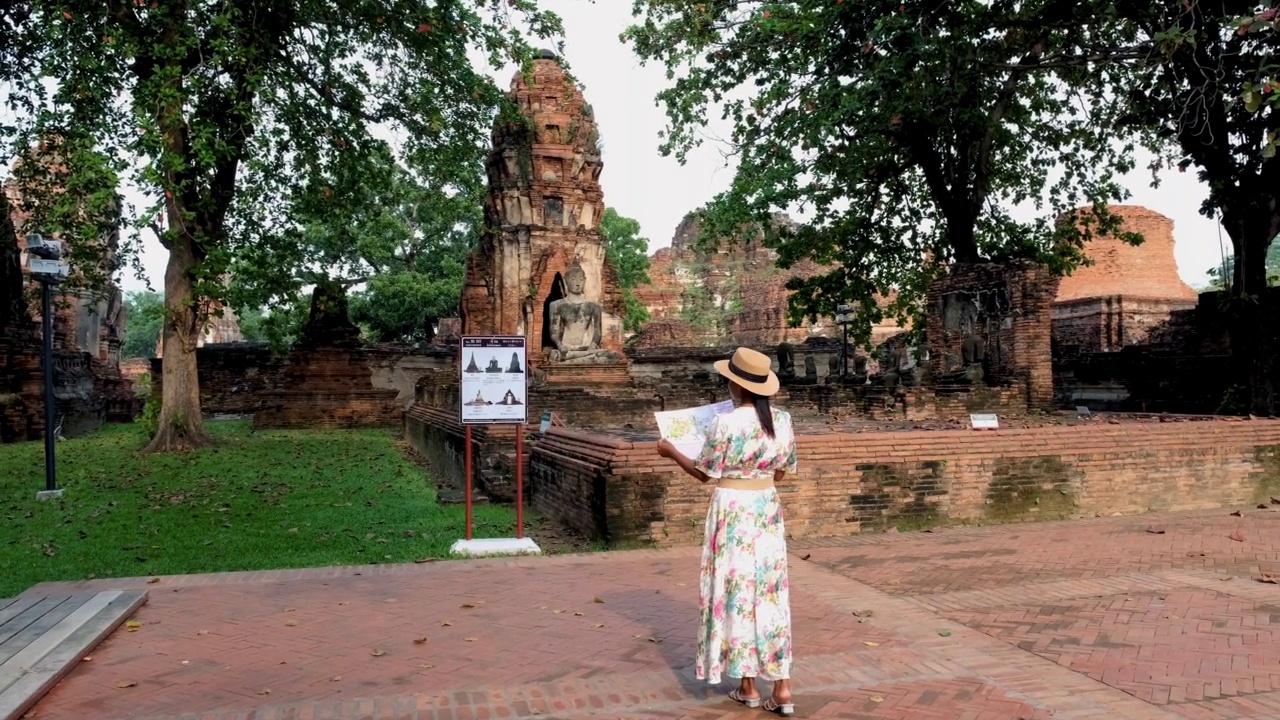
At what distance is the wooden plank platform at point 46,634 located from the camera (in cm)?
418

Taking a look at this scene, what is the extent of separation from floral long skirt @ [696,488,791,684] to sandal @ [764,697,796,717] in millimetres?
111

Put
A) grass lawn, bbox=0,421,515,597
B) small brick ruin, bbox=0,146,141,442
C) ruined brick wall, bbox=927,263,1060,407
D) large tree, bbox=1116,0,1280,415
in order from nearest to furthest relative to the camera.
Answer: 1. grass lawn, bbox=0,421,515,597
2. large tree, bbox=1116,0,1280,415
3. small brick ruin, bbox=0,146,141,442
4. ruined brick wall, bbox=927,263,1060,407

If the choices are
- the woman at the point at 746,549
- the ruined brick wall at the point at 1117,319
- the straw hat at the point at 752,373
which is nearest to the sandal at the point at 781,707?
the woman at the point at 746,549

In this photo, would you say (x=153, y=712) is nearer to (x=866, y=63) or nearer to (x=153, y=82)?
(x=153, y=82)

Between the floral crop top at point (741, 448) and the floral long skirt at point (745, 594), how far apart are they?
94 mm

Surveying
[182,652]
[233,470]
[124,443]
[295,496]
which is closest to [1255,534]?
[182,652]

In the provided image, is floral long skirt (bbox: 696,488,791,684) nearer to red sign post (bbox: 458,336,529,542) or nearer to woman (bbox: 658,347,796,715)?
woman (bbox: 658,347,796,715)

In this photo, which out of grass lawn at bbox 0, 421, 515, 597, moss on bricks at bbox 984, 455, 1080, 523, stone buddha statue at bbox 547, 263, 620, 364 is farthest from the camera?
stone buddha statue at bbox 547, 263, 620, 364

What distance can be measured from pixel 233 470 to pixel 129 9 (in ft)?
23.0

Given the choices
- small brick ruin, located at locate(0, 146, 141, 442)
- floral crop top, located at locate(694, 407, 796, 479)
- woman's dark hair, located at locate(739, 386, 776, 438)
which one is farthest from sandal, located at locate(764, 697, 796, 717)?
small brick ruin, located at locate(0, 146, 141, 442)

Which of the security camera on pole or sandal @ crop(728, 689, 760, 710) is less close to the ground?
the security camera on pole

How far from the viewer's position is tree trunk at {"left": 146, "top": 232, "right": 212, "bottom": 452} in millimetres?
14867

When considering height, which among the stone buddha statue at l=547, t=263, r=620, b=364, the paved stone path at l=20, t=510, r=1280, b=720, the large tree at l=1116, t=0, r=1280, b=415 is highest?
the large tree at l=1116, t=0, r=1280, b=415

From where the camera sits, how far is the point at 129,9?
13.7 meters
